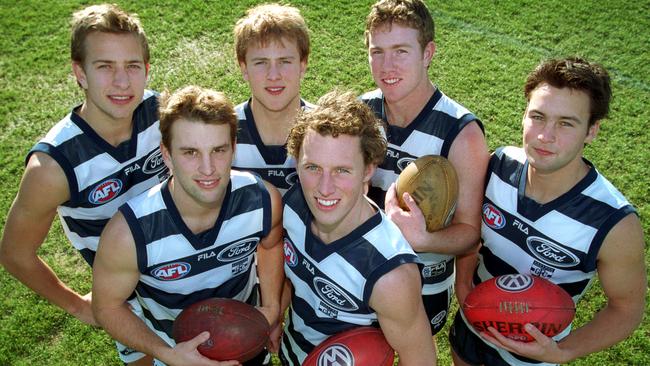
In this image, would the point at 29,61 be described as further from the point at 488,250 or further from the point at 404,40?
the point at 488,250

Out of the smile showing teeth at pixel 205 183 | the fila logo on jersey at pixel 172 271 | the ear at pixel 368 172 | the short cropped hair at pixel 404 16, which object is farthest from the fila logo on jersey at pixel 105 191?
the short cropped hair at pixel 404 16

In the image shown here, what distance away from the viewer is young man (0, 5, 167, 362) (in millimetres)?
3053

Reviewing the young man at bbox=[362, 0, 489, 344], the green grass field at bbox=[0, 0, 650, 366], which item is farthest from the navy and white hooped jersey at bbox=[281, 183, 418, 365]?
the green grass field at bbox=[0, 0, 650, 366]

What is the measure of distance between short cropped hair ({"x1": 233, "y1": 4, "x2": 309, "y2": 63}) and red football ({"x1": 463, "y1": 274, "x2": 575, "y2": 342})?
5.84ft

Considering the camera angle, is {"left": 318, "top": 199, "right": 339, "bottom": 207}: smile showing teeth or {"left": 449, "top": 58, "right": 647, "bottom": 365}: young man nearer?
{"left": 318, "top": 199, "right": 339, "bottom": 207}: smile showing teeth

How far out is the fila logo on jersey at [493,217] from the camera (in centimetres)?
312

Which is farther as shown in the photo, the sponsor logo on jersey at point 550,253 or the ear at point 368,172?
the sponsor logo on jersey at point 550,253

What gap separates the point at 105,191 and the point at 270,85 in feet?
3.62

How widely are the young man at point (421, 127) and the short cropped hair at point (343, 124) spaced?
410mm

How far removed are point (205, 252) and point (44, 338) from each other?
2.16 meters

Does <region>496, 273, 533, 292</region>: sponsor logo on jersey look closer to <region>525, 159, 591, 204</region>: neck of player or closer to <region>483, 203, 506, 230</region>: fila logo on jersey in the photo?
<region>483, 203, 506, 230</region>: fila logo on jersey

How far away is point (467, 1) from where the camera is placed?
8258 millimetres

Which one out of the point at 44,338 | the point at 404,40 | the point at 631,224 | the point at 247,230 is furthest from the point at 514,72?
the point at 44,338

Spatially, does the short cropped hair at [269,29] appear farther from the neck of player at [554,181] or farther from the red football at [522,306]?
the red football at [522,306]
